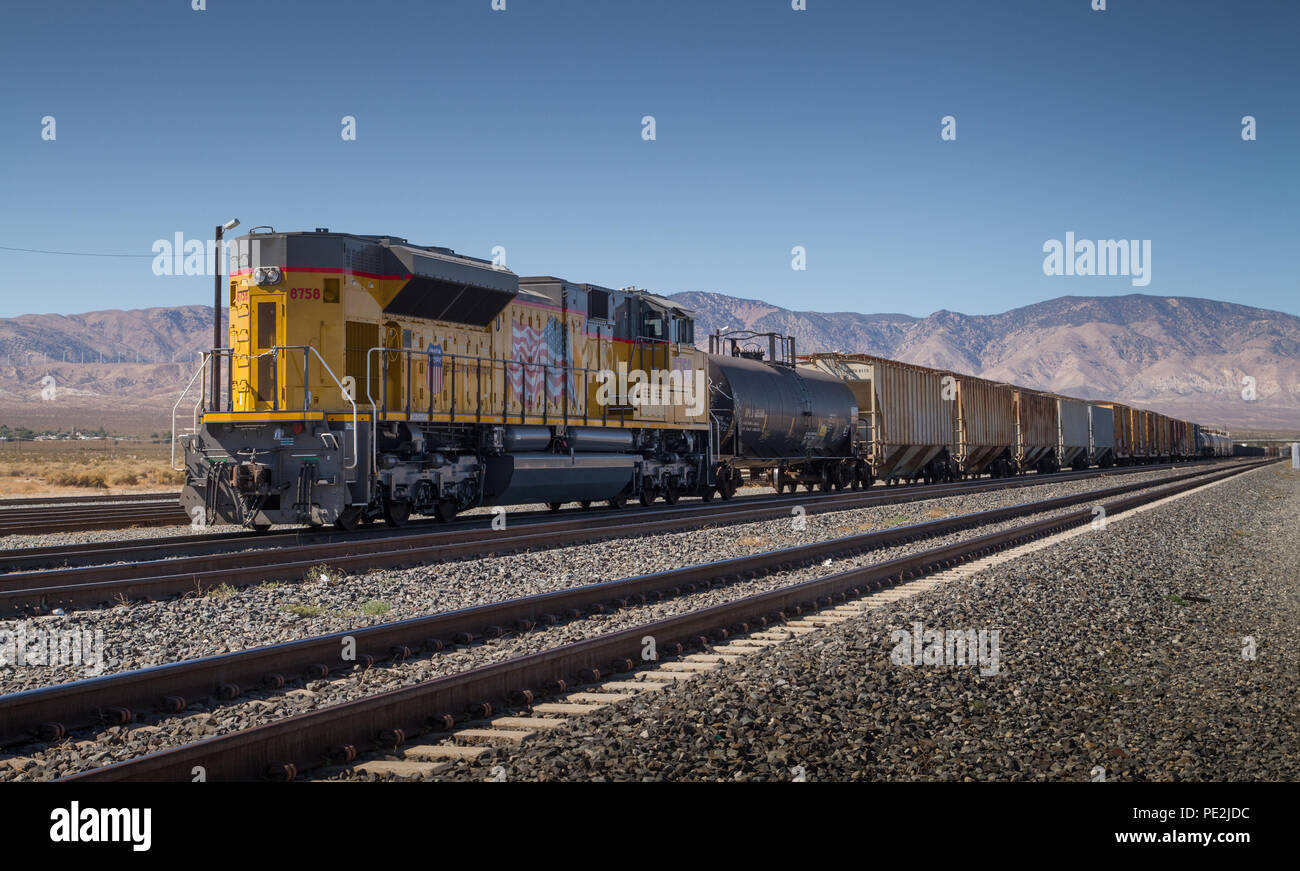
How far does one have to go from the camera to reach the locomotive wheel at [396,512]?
14.7 meters

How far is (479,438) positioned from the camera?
52.9ft

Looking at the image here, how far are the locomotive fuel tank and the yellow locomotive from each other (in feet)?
13.0

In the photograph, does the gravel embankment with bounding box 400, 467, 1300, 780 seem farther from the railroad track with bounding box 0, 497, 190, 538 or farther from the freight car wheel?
the railroad track with bounding box 0, 497, 190, 538

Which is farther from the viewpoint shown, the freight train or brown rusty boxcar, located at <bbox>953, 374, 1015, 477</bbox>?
brown rusty boxcar, located at <bbox>953, 374, 1015, 477</bbox>

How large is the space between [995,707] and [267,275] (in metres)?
11.5

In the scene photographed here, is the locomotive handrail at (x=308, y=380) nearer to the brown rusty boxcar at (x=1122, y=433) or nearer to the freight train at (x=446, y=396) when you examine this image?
the freight train at (x=446, y=396)

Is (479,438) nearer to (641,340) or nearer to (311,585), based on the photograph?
(641,340)

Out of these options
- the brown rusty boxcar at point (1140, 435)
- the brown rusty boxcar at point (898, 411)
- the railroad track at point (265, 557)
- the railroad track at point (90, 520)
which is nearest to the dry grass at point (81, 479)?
the railroad track at point (90, 520)

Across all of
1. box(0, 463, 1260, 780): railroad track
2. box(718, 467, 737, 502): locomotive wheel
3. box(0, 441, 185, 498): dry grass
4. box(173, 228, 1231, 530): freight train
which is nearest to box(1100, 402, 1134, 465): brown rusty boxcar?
box(173, 228, 1231, 530): freight train

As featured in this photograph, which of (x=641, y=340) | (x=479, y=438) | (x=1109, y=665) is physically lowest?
(x=1109, y=665)

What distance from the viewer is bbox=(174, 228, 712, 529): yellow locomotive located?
44.0 ft

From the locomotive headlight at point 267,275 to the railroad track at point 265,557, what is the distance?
353cm
